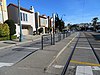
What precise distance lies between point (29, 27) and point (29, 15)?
4144 mm

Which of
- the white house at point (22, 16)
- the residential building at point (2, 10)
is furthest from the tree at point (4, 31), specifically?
the white house at point (22, 16)

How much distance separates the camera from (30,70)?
6.75 metres

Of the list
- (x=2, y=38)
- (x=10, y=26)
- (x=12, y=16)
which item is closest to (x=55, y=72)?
(x=2, y=38)

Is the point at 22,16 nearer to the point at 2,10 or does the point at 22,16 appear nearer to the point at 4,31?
the point at 2,10

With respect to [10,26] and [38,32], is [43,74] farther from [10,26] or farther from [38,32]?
[38,32]

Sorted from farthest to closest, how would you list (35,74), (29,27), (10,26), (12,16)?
(29,27) < (12,16) < (10,26) < (35,74)

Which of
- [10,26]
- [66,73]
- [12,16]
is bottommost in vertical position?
[66,73]

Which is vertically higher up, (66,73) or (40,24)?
(40,24)

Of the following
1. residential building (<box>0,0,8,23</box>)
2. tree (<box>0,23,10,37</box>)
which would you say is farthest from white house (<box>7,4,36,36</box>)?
tree (<box>0,23,10,37</box>)

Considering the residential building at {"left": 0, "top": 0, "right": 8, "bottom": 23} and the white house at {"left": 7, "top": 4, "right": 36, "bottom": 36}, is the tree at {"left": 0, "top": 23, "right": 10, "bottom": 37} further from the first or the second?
the white house at {"left": 7, "top": 4, "right": 36, "bottom": 36}

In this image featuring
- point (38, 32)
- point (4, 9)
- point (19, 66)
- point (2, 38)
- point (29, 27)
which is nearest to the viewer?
point (19, 66)

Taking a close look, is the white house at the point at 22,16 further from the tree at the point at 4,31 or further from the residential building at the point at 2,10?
the tree at the point at 4,31

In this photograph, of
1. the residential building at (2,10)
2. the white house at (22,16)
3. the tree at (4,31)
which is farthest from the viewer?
the white house at (22,16)

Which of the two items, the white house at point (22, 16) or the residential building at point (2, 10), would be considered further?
the white house at point (22, 16)
